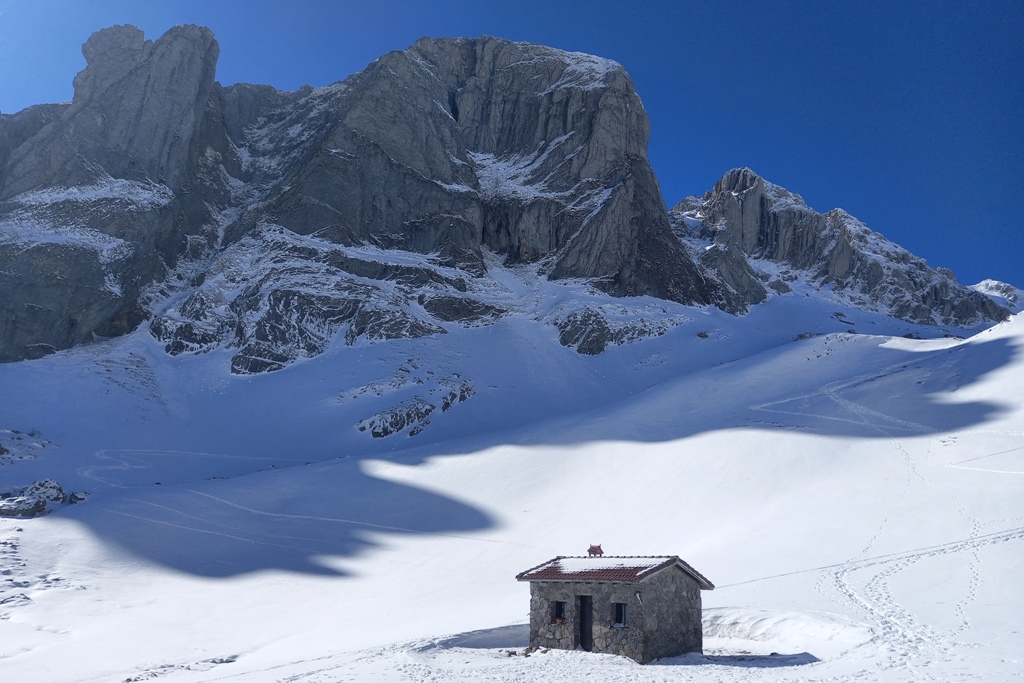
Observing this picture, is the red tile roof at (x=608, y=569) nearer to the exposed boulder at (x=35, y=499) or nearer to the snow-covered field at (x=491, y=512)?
the snow-covered field at (x=491, y=512)

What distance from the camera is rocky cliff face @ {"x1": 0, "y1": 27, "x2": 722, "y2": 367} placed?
70875 millimetres

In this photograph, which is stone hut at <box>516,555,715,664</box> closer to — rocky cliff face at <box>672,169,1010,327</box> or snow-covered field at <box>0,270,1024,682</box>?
snow-covered field at <box>0,270,1024,682</box>

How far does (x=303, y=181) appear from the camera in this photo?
84.8 m

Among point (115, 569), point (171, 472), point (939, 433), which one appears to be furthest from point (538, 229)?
point (115, 569)

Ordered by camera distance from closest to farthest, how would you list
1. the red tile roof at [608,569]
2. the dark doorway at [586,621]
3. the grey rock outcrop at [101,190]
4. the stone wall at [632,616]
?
the stone wall at [632,616]
the red tile roof at [608,569]
the dark doorway at [586,621]
the grey rock outcrop at [101,190]

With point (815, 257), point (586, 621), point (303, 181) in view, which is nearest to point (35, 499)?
point (586, 621)

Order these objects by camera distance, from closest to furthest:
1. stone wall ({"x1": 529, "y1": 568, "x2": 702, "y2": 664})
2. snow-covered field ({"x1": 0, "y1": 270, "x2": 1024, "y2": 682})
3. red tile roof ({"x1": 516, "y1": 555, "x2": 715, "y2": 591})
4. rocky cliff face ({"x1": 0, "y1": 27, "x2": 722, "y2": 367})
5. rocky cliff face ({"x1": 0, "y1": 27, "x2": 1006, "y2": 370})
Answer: stone wall ({"x1": 529, "y1": 568, "x2": 702, "y2": 664})
red tile roof ({"x1": 516, "y1": 555, "x2": 715, "y2": 591})
snow-covered field ({"x1": 0, "y1": 270, "x2": 1024, "y2": 682})
rocky cliff face ({"x1": 0, "y1": 27, "x2": 1006, "y2": 370})
rocky cliff face ({"x1": 0, "y1": 27, "x2": 722, "y2": 367})

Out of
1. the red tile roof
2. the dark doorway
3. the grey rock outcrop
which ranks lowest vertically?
the dark doorway

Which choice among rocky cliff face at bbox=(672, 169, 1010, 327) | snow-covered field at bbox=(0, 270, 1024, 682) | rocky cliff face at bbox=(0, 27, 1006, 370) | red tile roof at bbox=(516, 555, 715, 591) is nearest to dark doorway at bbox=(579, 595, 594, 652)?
red tile roof at bbox=(516, 555, 715, 591)

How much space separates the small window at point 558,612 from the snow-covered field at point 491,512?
3.60 ft

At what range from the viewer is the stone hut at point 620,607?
58.7 feet

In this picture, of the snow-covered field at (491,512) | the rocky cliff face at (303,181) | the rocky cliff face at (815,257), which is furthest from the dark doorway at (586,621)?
the rocky cliff face at (815,257)

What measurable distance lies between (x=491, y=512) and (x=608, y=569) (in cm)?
1869

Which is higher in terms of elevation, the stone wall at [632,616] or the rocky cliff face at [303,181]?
the rocky cliff face at [303,181]
